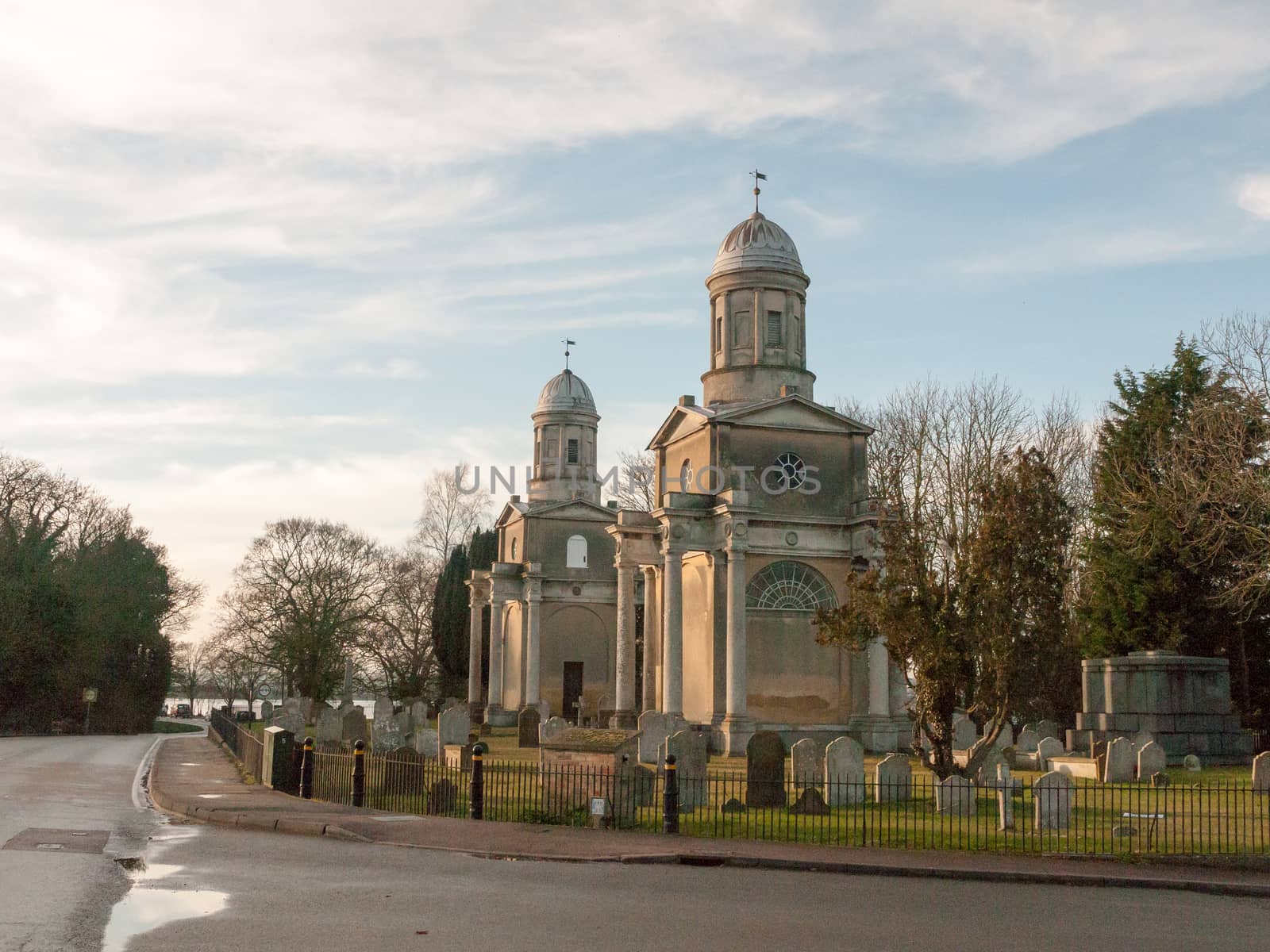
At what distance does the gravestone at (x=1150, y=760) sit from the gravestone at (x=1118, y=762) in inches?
7.5

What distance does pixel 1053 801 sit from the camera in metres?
15.7

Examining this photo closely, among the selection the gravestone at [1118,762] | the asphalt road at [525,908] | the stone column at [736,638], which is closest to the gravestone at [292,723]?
the stone column at [736,638]

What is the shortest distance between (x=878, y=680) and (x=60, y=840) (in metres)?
23.5

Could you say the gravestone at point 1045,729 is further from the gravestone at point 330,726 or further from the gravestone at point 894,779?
the gravestone at point 330,726

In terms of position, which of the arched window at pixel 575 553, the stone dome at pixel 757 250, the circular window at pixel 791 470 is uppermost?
the stone dome at pixel 757 250

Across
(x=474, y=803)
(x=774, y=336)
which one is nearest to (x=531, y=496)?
(x=774, y=336)

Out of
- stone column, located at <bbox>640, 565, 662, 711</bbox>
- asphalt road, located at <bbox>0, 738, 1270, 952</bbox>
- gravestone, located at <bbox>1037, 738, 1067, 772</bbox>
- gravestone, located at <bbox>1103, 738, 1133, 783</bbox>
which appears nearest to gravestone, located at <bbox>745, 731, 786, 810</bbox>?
asphalt road, located at <bbox>0, 738, 1270, 952</bbox>

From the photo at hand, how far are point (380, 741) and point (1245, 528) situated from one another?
2017cm

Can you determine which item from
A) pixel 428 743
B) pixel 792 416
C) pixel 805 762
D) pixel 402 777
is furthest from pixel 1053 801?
pixel 792 416

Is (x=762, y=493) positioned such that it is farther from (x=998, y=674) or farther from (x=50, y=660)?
(x=50, y=660)

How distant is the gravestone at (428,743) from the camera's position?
88.1 feet

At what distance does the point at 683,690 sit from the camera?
3512 centimetres

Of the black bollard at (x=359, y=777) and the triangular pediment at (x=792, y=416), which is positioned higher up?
the triangular pediment at (x=792, y=416)

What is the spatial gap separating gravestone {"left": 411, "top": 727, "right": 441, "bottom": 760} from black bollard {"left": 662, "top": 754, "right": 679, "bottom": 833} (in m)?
12.5
